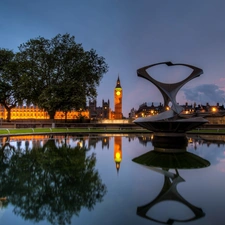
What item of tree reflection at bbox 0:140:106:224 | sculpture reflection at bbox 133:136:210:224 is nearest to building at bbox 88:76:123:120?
sculpture reflection at bbox 133:136:210:224

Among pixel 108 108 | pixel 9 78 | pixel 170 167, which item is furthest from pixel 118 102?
pixel 170 167

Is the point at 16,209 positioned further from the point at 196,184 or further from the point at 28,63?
the point at 28,63

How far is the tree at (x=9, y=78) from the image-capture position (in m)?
41.3

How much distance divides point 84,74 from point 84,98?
14.9 ft

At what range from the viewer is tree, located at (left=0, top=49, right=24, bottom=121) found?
4131cm

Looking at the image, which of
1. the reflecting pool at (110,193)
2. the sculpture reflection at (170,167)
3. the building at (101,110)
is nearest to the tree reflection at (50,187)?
the reflecting pool at (110,193)

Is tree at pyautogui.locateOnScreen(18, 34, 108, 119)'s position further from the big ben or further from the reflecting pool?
the big ben

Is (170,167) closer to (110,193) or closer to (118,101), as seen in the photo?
(110,193)

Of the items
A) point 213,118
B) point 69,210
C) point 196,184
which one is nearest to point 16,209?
point 69,210

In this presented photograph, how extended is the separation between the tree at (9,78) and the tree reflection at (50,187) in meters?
30.8

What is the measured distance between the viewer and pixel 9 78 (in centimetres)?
4269

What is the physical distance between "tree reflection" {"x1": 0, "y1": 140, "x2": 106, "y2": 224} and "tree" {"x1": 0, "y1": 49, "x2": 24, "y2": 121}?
30.8m

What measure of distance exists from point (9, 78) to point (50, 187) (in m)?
39.8

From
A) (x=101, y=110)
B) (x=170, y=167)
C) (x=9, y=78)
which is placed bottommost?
(x=170, y=167)
